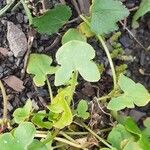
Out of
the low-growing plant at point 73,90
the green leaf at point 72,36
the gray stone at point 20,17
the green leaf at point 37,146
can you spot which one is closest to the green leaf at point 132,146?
the low-growing plant at point 73,90

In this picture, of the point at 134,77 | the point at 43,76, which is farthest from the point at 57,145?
the point at 134,77

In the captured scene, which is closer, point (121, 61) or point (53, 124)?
point (53, 124)

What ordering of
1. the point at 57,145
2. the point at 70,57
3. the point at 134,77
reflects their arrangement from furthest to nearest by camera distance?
the point at 134,77, the point at 57,145, the point at 70,57

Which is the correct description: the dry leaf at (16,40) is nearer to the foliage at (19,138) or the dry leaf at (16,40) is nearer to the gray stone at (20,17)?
the gray stone at (20,17)

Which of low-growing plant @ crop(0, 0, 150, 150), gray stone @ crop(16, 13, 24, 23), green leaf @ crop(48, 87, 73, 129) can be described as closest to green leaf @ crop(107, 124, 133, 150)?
low-growing plant @ crop(0, 0, 150, 150)

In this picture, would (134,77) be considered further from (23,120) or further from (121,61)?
(23,120)

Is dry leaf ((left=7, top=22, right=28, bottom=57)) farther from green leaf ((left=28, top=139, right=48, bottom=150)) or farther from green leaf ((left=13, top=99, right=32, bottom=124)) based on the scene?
green leaf ((left=28, top=139, right=48, bottom=150))
